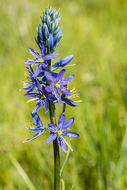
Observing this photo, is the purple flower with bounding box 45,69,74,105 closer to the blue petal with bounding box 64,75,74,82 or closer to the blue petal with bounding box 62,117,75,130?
the blue petal with bounding box 64,75,74,82

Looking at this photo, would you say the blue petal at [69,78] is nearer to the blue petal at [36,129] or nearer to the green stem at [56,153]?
the green stem at [56,153]

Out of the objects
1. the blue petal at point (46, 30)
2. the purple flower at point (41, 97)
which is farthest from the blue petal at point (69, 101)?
the blue petal at point (46, 30)

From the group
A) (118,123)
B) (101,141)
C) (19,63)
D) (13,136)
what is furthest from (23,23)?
(101,141)

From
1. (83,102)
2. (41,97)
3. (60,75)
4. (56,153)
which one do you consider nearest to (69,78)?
(60,75)

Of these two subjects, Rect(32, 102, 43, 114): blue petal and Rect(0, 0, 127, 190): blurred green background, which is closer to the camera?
Rect(32, 102, 43, 114): blue petal

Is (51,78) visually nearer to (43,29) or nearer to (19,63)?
(43,29)

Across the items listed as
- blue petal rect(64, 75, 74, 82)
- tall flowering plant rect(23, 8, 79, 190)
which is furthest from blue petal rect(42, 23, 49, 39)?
blue petal rect(64, 75, 74, 82)
